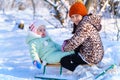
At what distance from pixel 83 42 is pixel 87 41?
0.05 metres

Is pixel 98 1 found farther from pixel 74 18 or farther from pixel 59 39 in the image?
pixel 74 18

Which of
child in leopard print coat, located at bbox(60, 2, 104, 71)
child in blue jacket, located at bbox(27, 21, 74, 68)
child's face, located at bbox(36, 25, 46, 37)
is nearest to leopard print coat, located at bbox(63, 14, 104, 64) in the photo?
child in leopard print coat, located at bbox(60, 2, 104, 71)

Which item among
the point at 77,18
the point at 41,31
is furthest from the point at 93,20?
the point at 41,31

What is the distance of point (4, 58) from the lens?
5.15 metres

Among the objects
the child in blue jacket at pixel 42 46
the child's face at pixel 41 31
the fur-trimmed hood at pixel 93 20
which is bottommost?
the child in blue jacket at pixel 42 46

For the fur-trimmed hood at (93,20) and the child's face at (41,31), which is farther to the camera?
the child's face at (41,31)

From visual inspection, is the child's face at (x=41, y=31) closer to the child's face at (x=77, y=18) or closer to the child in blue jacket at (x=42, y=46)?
the child in blue jacket at (x=42, y=46)

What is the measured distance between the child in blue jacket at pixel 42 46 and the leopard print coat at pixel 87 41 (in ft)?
0.71

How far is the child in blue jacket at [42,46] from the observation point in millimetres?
4301

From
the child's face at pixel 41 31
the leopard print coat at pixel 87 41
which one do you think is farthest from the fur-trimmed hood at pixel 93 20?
the child's face at pixel 41 31

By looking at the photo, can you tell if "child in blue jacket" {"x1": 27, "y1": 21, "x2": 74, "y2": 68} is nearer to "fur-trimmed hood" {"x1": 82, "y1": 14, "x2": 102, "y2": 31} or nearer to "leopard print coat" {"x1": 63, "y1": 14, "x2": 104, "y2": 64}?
"leopard print coat" {"x1": 63, "y1": 14, "x2": 104, "y2": 64}

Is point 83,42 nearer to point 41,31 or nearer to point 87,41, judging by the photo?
point 87,41

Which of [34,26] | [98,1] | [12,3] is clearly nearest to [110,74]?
[34,26]

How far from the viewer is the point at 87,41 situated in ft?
13.6
